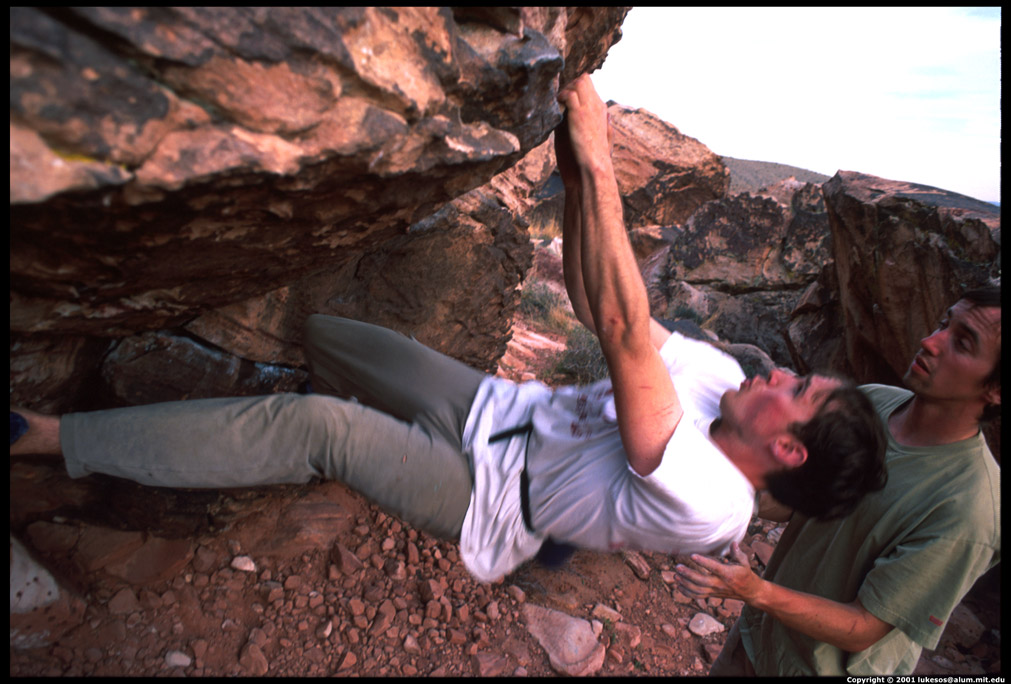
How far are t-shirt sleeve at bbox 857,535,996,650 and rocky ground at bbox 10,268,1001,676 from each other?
127cm

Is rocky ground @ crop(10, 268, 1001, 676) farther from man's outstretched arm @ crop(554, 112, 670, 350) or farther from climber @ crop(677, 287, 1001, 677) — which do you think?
man's outstretched arm @ crop(554, 112, 670, 350)

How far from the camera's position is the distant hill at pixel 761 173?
29.3 meters

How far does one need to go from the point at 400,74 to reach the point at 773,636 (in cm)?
199

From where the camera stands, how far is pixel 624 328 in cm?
145

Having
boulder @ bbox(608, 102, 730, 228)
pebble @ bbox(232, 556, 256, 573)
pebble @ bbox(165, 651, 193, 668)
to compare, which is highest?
boulder @ bbox(608, 102, 730, 228)

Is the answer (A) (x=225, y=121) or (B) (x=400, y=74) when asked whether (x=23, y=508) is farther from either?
(B) (x=400, y=74)

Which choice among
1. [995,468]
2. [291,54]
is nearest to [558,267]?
[995,468]

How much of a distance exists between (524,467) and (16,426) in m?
1.25

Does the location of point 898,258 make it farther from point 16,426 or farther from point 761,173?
point 761,173

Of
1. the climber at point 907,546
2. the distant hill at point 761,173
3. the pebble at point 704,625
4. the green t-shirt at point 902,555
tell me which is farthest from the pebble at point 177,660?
the distant hill at point 761,173

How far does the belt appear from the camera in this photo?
171cm

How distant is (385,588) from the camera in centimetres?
254

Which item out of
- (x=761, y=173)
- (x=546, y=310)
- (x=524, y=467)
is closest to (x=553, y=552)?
(x=524, y=467)

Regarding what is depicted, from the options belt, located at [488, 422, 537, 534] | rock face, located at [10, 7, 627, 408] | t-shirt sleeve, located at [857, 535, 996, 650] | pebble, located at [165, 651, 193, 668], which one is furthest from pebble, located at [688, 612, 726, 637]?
rock face, located at [10, 7, 627, 408]
